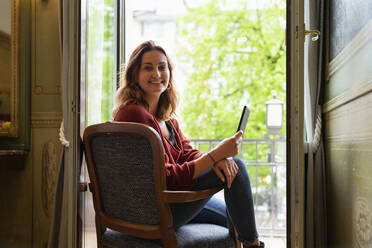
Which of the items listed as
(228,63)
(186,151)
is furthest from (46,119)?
(228,63)

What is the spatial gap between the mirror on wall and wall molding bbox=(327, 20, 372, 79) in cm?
202

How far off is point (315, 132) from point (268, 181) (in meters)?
7.93

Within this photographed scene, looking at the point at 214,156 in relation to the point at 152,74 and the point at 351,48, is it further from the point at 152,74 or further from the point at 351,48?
the point at 351,48

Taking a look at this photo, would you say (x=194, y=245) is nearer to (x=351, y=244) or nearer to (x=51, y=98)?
(x=351, y=244)

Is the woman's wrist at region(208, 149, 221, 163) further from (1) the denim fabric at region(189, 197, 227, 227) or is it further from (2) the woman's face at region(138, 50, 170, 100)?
(2) the woman's face at region(138, 50, 170, 100)

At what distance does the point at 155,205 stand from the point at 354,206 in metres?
0.84

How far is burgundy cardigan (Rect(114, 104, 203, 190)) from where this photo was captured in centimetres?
141

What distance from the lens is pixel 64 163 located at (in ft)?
6.22

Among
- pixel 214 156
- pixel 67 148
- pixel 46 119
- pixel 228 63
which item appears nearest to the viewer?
pixel 214 156

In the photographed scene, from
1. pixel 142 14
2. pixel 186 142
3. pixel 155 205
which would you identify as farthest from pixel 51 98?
pixel 142 14

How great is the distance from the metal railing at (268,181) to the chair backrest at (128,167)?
100 inches

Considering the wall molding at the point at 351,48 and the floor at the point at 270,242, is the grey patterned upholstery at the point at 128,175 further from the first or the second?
the wall molding at the point at 351,48

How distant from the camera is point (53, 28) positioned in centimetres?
251

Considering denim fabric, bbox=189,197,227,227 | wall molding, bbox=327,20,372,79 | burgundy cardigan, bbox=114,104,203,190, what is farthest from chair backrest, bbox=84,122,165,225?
wall molding, bbox=327,20,372,79
